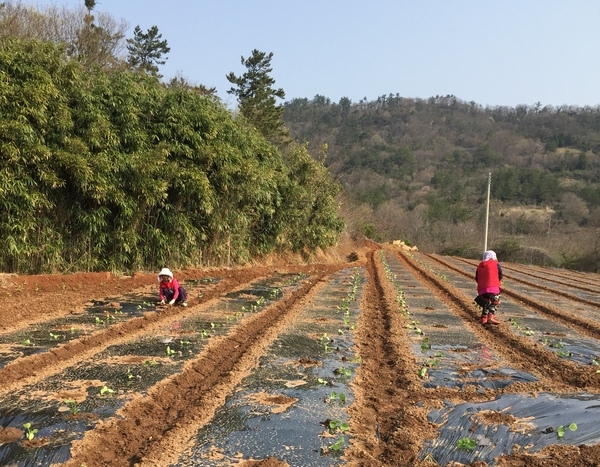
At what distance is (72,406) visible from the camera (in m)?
4.21

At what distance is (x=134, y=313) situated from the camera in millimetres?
8453

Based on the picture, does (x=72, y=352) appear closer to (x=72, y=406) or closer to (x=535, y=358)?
(x=72, y=406)

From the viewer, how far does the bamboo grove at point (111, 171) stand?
9930 millimetres

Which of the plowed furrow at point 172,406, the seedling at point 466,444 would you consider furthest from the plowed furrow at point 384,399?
the plowed furrow at point 172,406

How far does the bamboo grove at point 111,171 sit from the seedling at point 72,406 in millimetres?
6556

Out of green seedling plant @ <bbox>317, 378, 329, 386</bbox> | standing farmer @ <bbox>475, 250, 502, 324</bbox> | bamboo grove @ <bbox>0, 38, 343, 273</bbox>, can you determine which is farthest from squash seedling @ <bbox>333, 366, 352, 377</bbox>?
bamboo grove @ <bbox>0, 38, 343, 273</bbox>

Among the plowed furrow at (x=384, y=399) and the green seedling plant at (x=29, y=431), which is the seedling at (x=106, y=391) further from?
the plowed furrow at (x=384, y=399)

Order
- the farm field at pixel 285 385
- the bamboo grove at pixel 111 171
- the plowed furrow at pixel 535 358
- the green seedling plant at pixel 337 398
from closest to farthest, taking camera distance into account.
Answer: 1. the farm field at pixel 285 385
2. the green seedling plant at pixel 337 398
3. the plowed furrow at pixel 535 358
4. the bamboo grove at pixel 111 171

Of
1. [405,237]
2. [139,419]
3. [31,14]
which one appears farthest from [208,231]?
[405,237]

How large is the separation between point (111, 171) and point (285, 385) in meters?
8.03

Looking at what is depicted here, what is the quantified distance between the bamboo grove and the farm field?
1.65 m

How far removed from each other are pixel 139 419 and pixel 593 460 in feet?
10.9

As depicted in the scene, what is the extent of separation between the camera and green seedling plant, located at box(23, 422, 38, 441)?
357 cm

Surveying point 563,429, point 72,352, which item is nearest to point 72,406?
point 72,352
